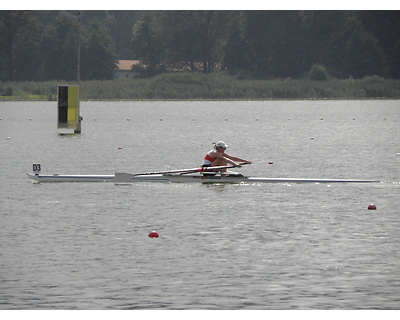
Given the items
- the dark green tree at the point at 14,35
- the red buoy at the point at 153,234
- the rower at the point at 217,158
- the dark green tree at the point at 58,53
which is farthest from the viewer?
the dark green tree at the point at 58,53

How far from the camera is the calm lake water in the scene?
1725 cm

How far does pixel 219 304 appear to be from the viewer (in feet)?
54.2

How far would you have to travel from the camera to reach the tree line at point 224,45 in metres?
146

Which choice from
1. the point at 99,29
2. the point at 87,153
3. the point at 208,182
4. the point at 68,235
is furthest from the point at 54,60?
the point at 68,235

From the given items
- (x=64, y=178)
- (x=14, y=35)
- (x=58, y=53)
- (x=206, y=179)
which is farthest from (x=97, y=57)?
(x=206, y=179)

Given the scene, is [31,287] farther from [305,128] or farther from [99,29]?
[99,29]

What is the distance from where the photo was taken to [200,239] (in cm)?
2262

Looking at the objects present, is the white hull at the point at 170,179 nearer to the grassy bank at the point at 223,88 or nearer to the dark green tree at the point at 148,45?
the grassy bank at the point at 223,88

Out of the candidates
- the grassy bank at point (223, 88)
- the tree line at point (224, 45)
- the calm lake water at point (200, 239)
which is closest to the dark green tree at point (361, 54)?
the tree line at point (224, 45)

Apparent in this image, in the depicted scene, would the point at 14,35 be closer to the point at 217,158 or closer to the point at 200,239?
the point at 217,158

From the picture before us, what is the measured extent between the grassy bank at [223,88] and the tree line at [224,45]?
122 inches

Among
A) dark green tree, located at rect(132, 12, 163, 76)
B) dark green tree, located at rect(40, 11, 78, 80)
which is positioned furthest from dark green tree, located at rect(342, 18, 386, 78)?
dark green tree, located at rect(40, 11, 78, 80)

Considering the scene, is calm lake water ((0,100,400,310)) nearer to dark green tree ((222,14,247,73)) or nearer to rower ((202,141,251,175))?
rower ((202,141,251,175))
